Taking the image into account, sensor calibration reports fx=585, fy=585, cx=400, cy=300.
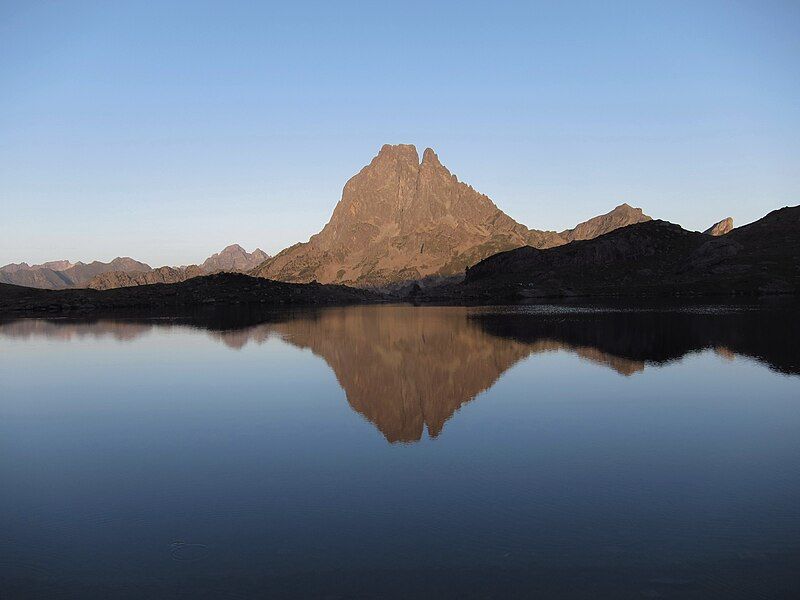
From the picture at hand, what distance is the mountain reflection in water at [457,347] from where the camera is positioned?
42.7 metres

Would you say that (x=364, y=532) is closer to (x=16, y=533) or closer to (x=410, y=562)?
(x=410, y=562)

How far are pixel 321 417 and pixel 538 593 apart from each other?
24439 mm

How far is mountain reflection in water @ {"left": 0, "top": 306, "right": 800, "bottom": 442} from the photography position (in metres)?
42.7

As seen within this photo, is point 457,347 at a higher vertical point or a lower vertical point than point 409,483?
higher

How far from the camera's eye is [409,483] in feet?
79.3

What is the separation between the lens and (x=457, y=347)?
74.2 metres

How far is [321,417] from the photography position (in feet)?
125

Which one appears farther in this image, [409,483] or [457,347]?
[457,347]

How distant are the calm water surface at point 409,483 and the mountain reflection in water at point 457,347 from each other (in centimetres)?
68

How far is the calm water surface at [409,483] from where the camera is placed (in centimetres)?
1639

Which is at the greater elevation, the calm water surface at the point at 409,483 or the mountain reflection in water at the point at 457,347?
the mountain reflection in water at the point at 457,347

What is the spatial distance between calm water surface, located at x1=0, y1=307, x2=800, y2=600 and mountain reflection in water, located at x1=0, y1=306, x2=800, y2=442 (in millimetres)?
676

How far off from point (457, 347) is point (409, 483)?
166 ft

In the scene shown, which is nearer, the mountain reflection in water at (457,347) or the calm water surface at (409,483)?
the calm water surface at (409,483)
